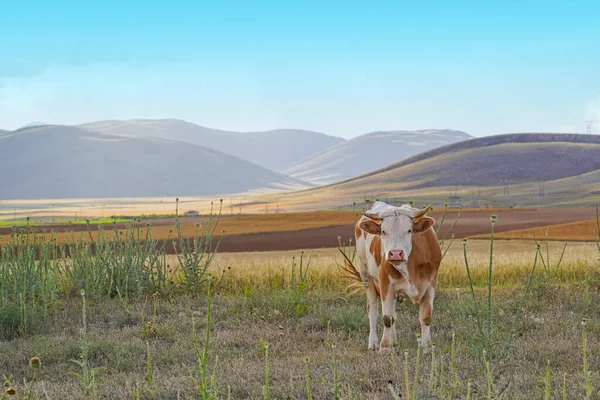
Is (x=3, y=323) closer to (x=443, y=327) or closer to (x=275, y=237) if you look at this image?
(x=443, y=327)

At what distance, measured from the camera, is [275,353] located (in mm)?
7965

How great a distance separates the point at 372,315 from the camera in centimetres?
846

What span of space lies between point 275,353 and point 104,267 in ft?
17.5

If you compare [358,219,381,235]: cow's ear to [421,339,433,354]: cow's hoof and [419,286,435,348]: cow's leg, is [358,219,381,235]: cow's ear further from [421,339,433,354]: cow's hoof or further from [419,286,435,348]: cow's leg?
[421,339,433,354]: cow's hoof

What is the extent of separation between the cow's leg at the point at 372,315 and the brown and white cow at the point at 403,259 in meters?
0.01

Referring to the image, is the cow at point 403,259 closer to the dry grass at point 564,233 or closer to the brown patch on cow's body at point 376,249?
the brown patch on cow's body at point 376,249

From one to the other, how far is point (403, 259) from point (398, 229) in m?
0.36

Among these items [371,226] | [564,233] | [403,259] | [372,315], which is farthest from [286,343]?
[564,233]

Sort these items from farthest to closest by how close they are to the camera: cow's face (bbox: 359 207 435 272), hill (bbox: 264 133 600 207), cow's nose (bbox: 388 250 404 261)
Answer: hill (bbox: 264 133 600 207)
cow's face (bbox: 359 207 435 272)
cow's nose (bbox: 388 250 404 261)

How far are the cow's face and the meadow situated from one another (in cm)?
109

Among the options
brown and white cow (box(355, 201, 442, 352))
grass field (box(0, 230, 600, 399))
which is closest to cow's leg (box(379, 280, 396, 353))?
brown and white cow (box(355, 201, 442, 352))

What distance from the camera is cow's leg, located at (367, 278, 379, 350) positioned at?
8.23 meters

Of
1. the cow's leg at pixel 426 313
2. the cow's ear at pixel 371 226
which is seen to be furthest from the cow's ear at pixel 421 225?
the cow's leg at pixel 426 313

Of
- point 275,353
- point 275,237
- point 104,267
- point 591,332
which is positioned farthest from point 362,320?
point 275,237
